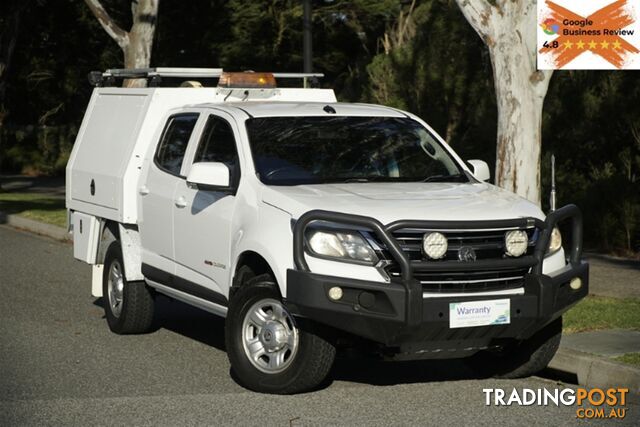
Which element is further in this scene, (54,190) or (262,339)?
(54,190)

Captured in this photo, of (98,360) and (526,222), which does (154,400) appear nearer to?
(98,360)

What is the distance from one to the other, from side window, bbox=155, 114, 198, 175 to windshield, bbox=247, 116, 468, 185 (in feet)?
2.83

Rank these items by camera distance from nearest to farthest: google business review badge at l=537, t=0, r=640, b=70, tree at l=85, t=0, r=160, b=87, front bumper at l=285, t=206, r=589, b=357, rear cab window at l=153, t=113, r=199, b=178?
front bumper at l=285, t=206, r=589, b=357
rear cab window at l=153, t=113, r=199, b=178
google business review badge at l=537, t=0, r=640, b=70
tree at l=85, t=0, r=160, b=87

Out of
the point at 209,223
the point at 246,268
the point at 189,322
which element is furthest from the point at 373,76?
the point at 246,268

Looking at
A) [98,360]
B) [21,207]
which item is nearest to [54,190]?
[21,207]

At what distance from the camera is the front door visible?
8.73 metres

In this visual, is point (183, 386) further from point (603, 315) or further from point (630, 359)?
point (603, 315)

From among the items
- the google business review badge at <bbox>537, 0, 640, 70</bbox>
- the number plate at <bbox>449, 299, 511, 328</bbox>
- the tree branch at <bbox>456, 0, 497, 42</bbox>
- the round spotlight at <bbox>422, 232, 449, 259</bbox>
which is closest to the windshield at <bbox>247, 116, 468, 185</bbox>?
the round spotlight at <bbox>422, 232, 449, 259</bbox>

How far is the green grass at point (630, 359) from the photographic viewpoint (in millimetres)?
8312

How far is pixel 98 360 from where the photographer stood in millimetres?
9422

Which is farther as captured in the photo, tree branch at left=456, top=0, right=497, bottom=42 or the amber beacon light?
tree branch at left=456, top=0, right=497, bottom=42

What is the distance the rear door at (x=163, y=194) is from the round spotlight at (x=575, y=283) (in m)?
3.08

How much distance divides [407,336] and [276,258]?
978 mm

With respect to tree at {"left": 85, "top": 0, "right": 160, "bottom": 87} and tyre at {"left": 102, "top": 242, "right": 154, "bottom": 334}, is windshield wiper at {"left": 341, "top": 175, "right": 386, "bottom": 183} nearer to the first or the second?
tyre at {"left": 102, "top": 242, "right": 154, "bottom": 334}
